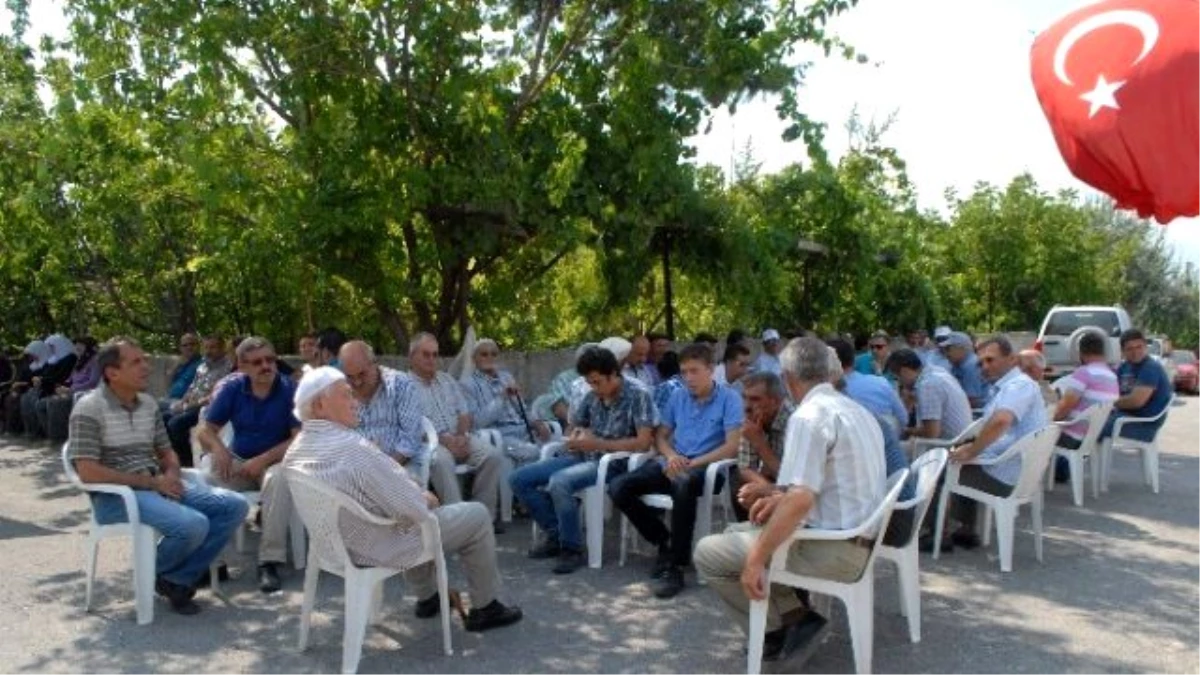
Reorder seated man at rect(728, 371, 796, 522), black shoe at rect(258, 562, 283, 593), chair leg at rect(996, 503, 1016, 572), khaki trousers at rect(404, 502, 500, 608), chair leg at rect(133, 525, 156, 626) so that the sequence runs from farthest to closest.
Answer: chair leg at rect(996, 503, 1016, 572), black shoe at rect(258, 562, 283, 593), seated man at rect(728, 371, 796, 522), chair leg at rect(133, 525, 156, 626), khaki trousers at rect(404, 502, 500, 608)

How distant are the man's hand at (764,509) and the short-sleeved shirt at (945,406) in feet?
11.0

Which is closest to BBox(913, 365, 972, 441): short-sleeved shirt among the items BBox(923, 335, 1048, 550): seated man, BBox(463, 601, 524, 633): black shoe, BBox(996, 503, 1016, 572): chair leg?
BBox(923, 335, 1048, 550): seated man

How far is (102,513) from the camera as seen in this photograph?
209 inches

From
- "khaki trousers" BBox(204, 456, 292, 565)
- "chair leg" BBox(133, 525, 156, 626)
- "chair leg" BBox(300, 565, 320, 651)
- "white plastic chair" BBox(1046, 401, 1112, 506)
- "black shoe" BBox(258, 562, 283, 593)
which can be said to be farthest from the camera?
"white plastic chair" BBox(1046, 401, 1112, 506)

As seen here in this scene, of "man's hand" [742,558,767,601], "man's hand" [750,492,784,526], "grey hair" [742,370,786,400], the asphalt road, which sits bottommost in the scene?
the asphalt road

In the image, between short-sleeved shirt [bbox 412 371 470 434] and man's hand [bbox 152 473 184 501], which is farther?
short-sleeved shirt [bbox 412 371 470 434]

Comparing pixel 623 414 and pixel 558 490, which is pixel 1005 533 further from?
pixel 558 490

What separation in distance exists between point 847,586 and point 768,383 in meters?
1.26

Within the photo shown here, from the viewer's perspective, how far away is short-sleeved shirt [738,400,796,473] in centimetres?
526

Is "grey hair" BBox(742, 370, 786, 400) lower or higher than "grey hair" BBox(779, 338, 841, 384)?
lower

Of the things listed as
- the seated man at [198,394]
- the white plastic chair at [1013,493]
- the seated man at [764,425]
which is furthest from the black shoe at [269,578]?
the white plastic chair at [1013,493]

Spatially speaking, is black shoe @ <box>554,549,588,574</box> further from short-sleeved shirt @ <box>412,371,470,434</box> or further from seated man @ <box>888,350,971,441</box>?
seated man @ <box>888,350,971,441</box>

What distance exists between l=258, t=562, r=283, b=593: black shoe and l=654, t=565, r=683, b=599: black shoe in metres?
2.07

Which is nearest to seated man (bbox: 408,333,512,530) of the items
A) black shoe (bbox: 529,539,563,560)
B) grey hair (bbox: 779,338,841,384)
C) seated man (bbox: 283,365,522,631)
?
black shoe (bbox: 529,539,563,560)
